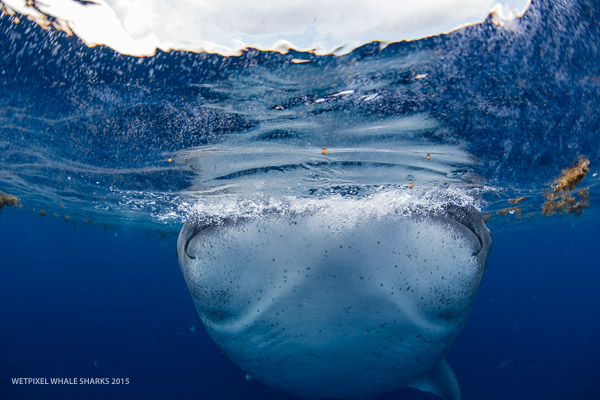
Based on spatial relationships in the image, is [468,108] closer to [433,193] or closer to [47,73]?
[433,193]

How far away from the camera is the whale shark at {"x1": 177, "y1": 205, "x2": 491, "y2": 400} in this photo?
2.82m

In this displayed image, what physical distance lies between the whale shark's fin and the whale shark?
122 inches

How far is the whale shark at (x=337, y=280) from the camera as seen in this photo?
282 centimetres

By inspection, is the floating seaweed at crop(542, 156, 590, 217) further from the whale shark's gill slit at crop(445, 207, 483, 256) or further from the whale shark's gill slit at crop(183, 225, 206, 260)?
the whale shark's gill slit at crop(183, 225, 206, 260)

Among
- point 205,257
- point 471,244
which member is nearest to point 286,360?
point 205,257

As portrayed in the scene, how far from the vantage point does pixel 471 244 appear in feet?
9.94

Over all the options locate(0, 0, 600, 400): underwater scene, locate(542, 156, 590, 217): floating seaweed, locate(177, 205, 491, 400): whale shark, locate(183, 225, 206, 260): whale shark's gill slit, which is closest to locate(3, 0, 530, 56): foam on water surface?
locate(0, 0, 600, 400): underwater scene

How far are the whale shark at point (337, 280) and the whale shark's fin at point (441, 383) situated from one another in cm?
310

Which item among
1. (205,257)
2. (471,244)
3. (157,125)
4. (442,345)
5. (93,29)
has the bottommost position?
(442,345)

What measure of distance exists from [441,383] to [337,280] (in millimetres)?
4995

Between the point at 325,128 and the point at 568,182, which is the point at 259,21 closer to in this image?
the point at 325,128

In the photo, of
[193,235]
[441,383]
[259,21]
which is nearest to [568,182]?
[441,383]

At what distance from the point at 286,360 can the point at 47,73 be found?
4180 mm

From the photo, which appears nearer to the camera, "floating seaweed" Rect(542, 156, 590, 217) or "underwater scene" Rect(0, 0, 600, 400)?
"underwater scene" Rect(0, 0, 600, 400)
